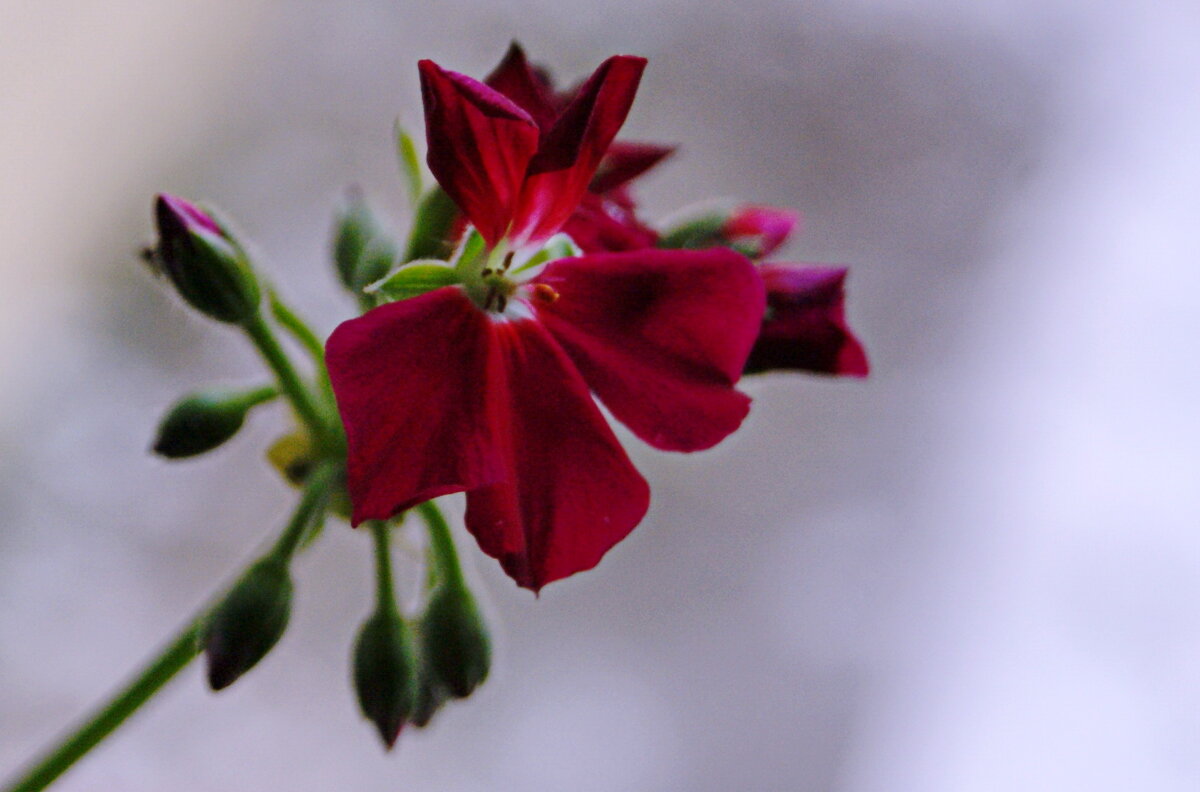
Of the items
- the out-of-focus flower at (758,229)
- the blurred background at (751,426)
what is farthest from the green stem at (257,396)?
the blurred background at (751,426)

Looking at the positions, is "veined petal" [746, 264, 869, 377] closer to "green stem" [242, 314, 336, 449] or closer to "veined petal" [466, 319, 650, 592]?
"veined petal" [466, 319, 650, 592]

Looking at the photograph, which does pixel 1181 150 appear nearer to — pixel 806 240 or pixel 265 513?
pixel 806 240

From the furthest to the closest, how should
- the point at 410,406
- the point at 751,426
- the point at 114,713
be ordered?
the point at 751,426, the point at 114,713, the point at 410,406

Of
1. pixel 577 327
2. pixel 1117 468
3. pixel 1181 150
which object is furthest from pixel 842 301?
pixel 1181 150

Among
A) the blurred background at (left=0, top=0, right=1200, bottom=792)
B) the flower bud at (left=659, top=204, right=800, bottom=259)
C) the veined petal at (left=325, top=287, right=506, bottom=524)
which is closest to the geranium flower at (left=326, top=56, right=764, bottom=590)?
the veined petal at (left=325, top=287, right=506, bottom=524)

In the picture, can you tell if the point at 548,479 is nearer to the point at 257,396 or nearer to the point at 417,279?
the point at 417,279

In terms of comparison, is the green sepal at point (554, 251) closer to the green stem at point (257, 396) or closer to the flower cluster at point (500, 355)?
the flower cluster at point (500, 355)

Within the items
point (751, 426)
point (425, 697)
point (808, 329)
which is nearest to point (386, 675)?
point (425, 697)
